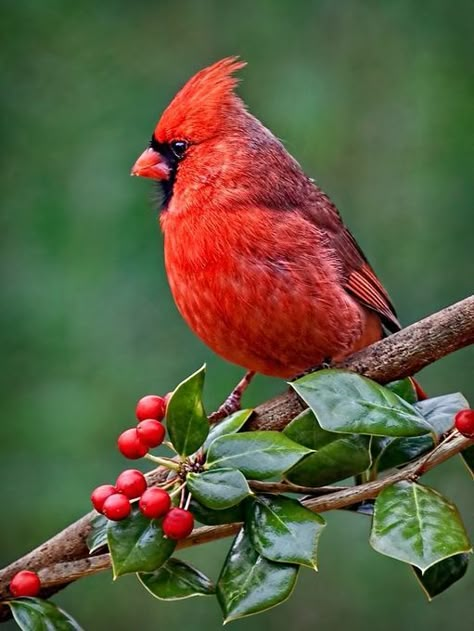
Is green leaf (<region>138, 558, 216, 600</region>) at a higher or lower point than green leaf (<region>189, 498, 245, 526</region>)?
lower

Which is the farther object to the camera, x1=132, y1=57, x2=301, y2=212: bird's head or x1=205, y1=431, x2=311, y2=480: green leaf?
x1=132, y1=57, x2=301, y2=212: bird's head

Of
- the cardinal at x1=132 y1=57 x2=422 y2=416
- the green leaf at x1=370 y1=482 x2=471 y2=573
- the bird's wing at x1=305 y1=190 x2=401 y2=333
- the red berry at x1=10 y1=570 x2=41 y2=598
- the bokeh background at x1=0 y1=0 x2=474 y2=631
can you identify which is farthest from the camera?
the bokeh background at x1=0 y1=0 x2=474 y2=631

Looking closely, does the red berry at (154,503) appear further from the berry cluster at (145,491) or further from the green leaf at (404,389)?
the green leaf at (404,389)

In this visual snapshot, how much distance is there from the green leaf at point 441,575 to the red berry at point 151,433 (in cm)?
36

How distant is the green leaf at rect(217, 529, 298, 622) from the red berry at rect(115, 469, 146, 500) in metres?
0.14

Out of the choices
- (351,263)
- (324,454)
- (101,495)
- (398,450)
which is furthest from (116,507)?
(351,263)

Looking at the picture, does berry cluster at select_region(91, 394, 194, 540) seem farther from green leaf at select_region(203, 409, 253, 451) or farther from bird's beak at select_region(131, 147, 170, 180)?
bird's beak at select_region(131, 147, 170, 180)

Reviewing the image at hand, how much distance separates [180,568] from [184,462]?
0.13m

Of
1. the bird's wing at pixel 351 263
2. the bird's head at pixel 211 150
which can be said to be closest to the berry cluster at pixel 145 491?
the bird's head at pixel 211 150

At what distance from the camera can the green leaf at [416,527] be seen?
4.11 feet

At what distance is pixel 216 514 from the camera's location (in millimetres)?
1382

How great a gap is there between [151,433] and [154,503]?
13 centimetres

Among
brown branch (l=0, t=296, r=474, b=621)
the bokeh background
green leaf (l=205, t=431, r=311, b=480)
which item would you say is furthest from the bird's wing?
the bokeh background

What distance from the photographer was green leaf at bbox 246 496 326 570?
1.30 meters
